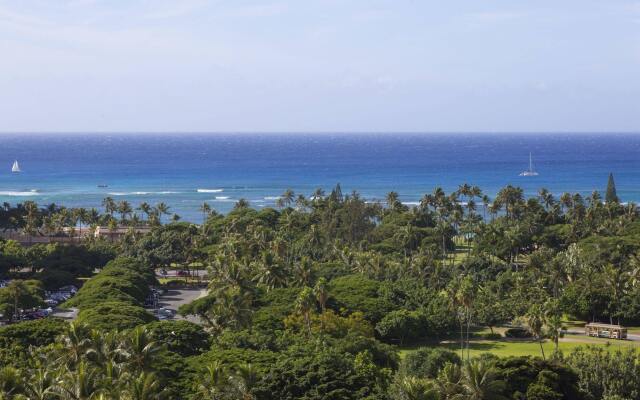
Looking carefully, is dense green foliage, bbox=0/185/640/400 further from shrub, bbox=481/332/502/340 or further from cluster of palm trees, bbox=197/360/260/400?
shrub, bbox=481/332/502/340

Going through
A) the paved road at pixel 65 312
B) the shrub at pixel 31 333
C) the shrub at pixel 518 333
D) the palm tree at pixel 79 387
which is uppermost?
the palm tree at pixel 79 387

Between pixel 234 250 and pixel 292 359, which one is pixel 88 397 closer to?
pixel 292 359

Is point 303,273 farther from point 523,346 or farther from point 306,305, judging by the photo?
point 523,346

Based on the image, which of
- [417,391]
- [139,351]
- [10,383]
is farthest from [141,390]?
[417,391]

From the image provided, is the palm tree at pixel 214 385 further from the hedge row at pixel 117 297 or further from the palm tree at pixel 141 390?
the hedge row at pixel 117 297

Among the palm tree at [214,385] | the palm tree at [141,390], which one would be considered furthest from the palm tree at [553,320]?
the palm tree at [141,390]

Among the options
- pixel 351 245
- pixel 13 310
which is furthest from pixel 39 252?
pixel 351 245
